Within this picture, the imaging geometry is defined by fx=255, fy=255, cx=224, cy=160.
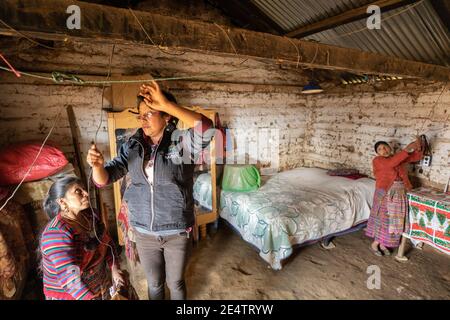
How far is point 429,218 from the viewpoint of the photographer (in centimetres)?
302

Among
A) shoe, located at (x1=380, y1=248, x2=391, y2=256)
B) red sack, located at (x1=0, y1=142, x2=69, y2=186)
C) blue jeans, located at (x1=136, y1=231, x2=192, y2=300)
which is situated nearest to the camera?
blue jeans, located at (x1=136, y1=231, x2=192, y2=300)

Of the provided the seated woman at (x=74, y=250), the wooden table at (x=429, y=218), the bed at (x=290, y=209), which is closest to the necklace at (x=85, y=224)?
the seated woman at (x=74, y=250)

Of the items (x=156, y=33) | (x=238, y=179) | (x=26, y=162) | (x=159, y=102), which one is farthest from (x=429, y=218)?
(x=26, y=162)

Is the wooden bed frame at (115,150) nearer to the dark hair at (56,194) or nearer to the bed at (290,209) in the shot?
the bed at (290,209)

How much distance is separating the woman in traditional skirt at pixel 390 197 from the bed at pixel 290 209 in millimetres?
340

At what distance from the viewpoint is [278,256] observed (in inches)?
119

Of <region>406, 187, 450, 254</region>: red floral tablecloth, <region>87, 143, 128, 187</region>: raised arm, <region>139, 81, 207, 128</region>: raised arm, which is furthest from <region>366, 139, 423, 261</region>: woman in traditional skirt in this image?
<region>87, 143, 128, 187</region>: raised arm

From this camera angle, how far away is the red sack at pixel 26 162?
2389mm

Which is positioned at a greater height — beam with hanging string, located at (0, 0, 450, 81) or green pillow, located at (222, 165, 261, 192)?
beam with hanging string, located at (0, 0, 450, 81)

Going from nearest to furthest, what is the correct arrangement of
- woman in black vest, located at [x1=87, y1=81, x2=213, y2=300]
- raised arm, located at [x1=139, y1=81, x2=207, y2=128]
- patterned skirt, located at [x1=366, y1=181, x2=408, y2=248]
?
1. raised arm, located at [x1=139, y1=81, x2=207, y2=128]
2. woman in black vest, located at [x1=87, y1=81, x2=213, y2=300]
3. patterned skirt, located at [x1=366, y1=181, x2=408, y2=248]

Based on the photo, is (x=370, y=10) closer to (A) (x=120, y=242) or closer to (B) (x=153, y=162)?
(B) (x=153, y=162)

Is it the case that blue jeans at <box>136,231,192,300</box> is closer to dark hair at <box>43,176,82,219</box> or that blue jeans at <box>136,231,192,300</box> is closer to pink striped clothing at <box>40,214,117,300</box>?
pink striped clothing at <box>40,214,117,300</box>

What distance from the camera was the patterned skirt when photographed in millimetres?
3273

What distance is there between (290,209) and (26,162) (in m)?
2.95
